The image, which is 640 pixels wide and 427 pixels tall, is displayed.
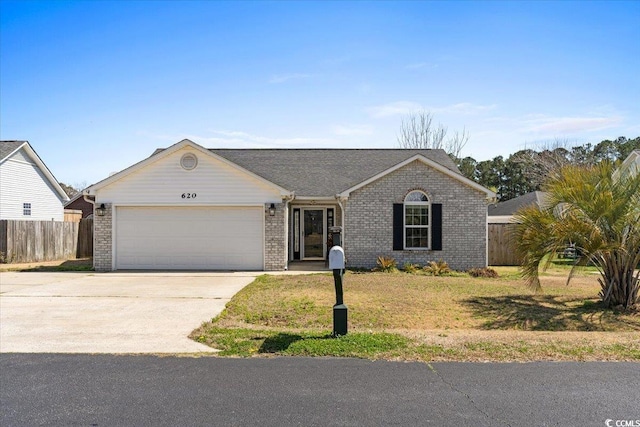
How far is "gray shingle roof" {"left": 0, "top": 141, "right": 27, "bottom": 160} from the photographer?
25938 mm

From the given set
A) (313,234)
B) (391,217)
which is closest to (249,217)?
(313,234)

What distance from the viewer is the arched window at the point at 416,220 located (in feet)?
60.9

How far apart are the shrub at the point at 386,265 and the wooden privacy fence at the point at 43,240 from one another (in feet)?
49.5

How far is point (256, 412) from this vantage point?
5086mm

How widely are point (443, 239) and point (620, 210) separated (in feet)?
27.1

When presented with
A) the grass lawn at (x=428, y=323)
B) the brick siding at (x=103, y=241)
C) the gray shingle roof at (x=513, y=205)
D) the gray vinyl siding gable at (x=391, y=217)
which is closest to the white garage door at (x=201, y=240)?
the brick siding at (x=103, y=241)

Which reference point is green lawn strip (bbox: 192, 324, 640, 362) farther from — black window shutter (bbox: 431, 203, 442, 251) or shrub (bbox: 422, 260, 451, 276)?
black window shutter (bbox: 431, 203, 442, 251)

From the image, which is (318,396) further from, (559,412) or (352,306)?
(352,306)

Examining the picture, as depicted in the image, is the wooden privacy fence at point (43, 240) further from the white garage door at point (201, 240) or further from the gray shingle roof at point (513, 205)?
the gray shingle roof at point (513, 205)

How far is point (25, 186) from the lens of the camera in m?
27.7

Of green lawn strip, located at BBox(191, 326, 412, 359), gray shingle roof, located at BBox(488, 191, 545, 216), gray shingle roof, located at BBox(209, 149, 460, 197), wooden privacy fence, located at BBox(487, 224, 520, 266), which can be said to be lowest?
green lawn strip, located at BBox(191, 326, 412, 359)

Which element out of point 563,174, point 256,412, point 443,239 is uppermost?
point 563,174

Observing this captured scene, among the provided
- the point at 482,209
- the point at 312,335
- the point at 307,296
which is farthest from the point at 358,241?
the point at 312,335

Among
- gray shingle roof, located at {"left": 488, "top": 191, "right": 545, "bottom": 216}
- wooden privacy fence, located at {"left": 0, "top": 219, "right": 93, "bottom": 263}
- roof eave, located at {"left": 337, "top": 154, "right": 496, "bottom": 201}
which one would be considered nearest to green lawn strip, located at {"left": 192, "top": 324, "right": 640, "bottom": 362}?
roof eave, located at {"left": 337, "top": 154, "right": 496, "bottom": 201}
